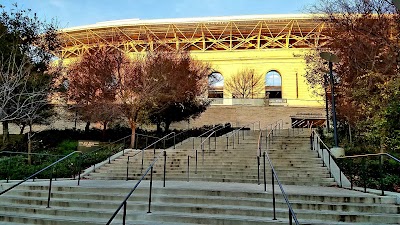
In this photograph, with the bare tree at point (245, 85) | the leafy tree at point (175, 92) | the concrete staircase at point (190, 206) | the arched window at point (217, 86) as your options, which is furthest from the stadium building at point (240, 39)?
the concrete staircase at point (190, 206)

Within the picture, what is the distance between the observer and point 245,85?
39156mm

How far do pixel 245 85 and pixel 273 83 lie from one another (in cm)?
755

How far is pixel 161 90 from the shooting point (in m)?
19.7

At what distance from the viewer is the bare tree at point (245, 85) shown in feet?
126

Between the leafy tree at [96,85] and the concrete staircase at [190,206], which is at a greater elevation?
the leafy tree at [96,85]

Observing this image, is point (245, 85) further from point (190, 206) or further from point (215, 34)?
point (190, 206)

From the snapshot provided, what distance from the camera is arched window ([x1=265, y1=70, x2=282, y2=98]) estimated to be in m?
44.6

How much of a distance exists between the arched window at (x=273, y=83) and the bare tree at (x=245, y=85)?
12.5 ft

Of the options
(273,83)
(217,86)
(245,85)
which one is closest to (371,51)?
(245,85)

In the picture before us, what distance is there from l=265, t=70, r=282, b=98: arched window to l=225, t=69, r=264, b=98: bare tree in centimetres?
381

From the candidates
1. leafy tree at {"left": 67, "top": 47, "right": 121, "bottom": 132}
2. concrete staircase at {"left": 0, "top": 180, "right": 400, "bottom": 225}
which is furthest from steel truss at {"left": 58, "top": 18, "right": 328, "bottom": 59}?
concrete staircase at {"left": 0, "top": 180, "right": 400, "bottom": 225}

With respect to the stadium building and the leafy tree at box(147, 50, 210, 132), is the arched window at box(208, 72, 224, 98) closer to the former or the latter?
the stadium building

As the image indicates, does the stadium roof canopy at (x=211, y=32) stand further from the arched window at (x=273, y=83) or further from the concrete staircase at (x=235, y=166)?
the concrete staircase at (x=235, y=166)

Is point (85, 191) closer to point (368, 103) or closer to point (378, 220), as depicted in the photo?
point (378, 220)
